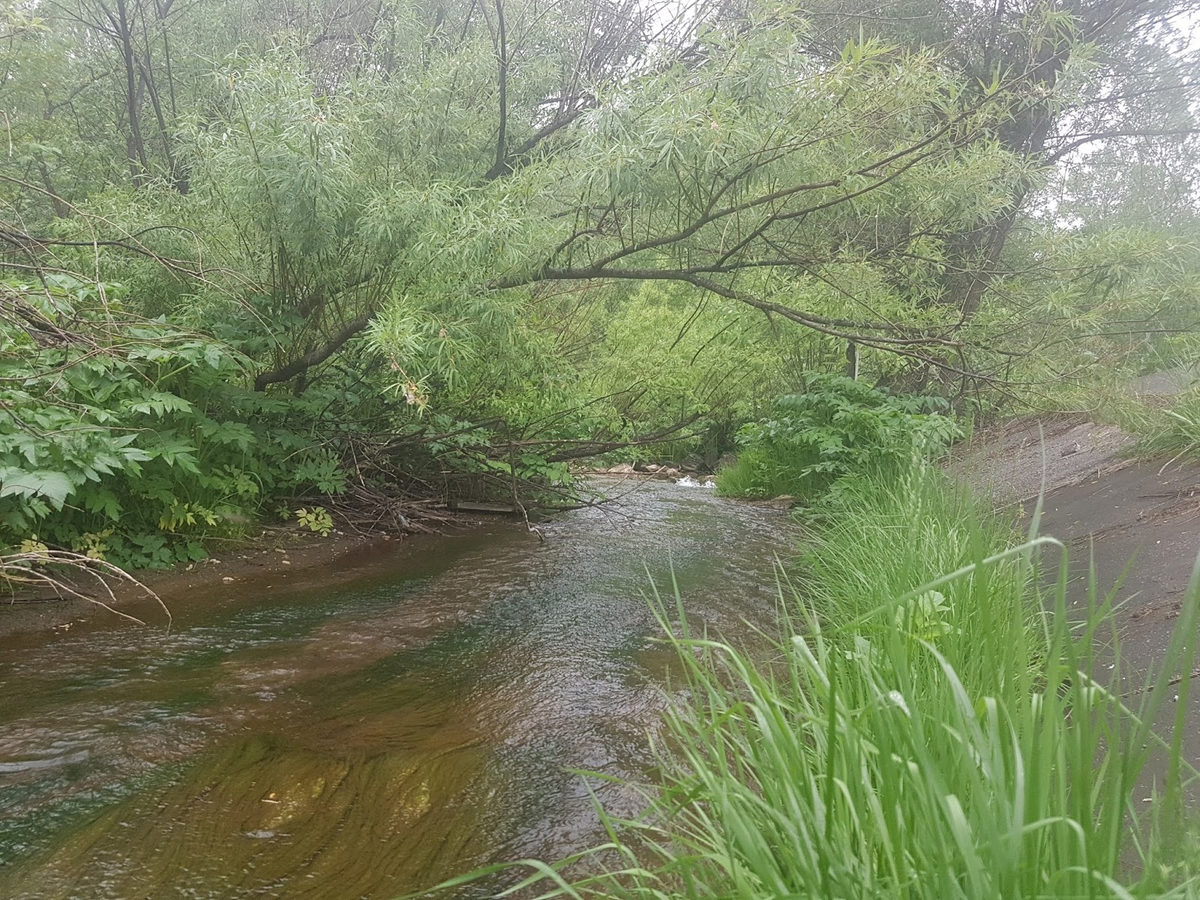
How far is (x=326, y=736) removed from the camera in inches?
113

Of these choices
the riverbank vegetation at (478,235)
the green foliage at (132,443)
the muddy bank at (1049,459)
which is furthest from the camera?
the muddy bank at (1049,459)

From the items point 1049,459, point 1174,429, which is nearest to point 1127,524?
point 1174,429

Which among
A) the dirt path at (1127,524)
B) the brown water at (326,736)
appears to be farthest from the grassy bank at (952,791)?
the brown water at (326,736)

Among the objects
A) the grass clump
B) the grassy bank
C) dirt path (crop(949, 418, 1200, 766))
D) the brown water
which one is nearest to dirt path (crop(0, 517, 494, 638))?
the brown water

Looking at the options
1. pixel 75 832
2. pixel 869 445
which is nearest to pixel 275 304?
pixel 75 832

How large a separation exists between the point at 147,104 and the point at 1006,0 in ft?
29.4

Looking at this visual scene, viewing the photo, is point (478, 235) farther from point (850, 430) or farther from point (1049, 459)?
point (1049, 459)

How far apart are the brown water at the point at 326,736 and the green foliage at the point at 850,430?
2021mm

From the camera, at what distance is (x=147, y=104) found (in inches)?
320

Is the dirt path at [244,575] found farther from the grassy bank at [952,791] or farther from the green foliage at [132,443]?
the grassy bank at [952,791]

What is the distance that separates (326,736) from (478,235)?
9.11 feet

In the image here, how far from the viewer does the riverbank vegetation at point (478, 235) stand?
4.16 meters

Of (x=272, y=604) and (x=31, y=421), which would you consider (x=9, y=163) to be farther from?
(x=272, y=604)

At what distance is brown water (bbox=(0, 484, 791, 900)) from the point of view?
6.84 ft
